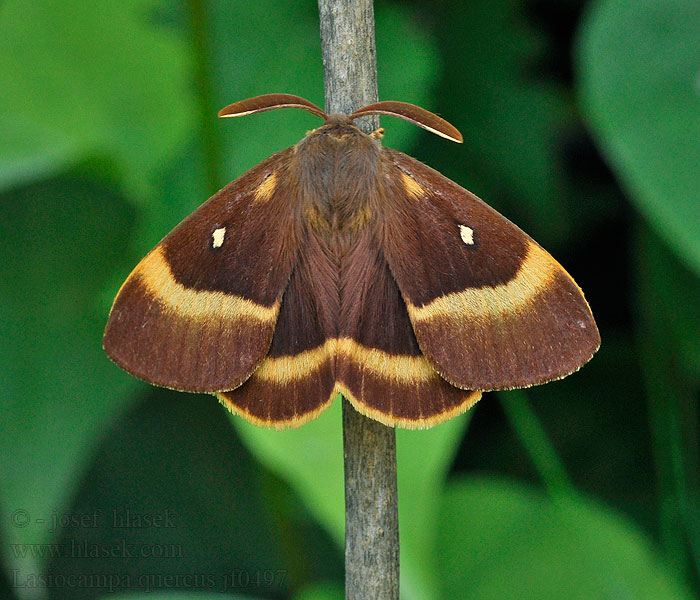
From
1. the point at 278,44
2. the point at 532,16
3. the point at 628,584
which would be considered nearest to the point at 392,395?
the point at 628,584

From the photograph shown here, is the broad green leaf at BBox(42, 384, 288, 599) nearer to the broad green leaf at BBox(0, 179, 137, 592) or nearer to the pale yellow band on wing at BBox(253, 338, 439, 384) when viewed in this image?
the broad green leaf at BBox(0, 179, 137, 592)

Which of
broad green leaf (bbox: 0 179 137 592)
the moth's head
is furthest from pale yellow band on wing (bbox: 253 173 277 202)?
broad green leaf (bbox: 0 179 137 592)

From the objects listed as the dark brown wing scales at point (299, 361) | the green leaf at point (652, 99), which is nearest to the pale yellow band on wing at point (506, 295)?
the dark brown wing scales at point (299, 361)

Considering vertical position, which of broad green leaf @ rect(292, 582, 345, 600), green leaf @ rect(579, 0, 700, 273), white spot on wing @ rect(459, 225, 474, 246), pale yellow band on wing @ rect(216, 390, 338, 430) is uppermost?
green leaf @ rect(579, 0, 700, 273)

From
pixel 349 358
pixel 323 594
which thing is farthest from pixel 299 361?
pixel 323 594

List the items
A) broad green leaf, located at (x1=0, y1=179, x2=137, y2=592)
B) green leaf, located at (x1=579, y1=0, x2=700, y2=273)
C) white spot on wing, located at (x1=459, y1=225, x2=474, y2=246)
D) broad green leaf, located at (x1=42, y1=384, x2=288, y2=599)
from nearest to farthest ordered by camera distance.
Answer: white spot on wing, located at (x1=459, y1=225, x2=474, y2=246)
green leaf, located at (x1=579, y1=0, x2=700, y2=273)
broad green leaf, located at (x1=0, y1=179, x2=137, y2=592)
broad green leaf, located at (x1=42, y1=384, x2=288, y2=599)

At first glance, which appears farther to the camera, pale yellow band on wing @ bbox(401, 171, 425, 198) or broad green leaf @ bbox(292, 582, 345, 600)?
broad green leaf @ bbox(292, 582, 345, 600)

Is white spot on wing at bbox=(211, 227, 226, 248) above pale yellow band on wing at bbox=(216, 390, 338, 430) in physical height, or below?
above

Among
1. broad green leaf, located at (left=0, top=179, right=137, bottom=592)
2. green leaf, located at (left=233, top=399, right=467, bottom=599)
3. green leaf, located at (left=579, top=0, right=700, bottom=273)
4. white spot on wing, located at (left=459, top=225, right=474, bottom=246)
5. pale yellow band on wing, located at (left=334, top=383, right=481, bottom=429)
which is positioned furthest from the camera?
broad green leaf, located at (left=0, top=179, right=137, bottom=592)
